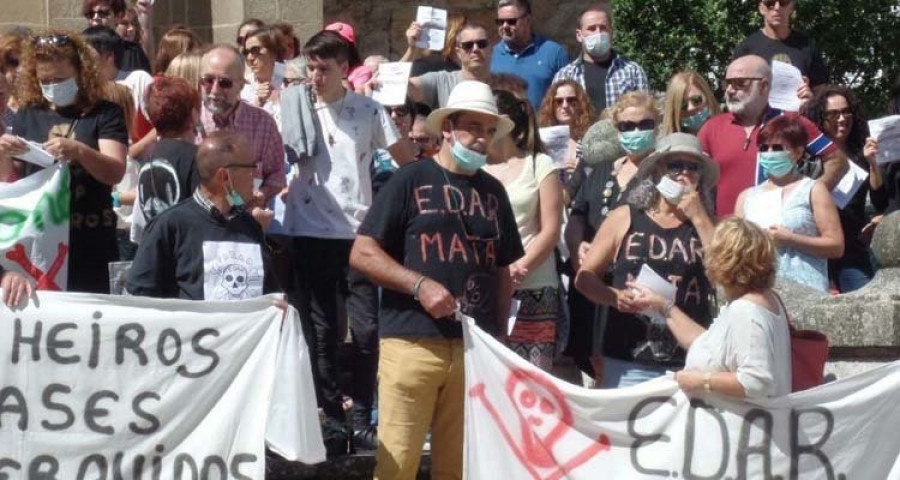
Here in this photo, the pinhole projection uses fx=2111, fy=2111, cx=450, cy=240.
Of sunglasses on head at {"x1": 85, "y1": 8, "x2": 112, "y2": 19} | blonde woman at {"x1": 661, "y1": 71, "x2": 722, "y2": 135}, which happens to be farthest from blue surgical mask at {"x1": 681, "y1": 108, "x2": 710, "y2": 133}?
sunglasses on head at {"x1": 85, "y1": 8, "x2": 112, "y2": 19}

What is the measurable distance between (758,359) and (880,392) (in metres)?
0.78

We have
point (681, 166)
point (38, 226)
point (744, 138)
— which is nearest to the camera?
point (681, 166)

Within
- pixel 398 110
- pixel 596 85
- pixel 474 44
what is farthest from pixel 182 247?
pixel 596 85

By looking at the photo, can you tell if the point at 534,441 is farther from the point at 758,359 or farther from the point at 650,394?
the point at 758,359

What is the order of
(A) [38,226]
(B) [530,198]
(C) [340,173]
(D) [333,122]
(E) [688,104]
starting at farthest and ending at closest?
1. (E) [688,104]
2. (D) [333,122]
3. (C) [340,173]
4. (B) [530,198]
5. (A) [38,226]

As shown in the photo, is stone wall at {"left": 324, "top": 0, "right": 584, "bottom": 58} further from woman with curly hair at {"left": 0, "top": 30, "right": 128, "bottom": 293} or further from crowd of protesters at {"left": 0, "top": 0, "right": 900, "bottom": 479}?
woman with curly hair at {"left": 0, "top": 30, "right": 128, "bottom": 293}

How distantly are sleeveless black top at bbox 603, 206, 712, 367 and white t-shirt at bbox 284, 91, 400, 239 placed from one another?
1812 millimetres

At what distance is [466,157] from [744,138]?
2746 mm

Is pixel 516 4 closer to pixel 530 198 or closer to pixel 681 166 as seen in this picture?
pixel 530 198

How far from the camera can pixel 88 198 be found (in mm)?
9578

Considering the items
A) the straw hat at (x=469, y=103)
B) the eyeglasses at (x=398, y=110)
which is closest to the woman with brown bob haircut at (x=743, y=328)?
the straw hat at (x=469, y=103)

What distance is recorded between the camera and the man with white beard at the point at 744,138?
1103cm

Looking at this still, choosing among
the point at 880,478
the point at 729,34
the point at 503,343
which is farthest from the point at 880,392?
the point at 729,34

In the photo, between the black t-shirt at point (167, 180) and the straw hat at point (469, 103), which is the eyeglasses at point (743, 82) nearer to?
the straw hat at point (469, 103)
